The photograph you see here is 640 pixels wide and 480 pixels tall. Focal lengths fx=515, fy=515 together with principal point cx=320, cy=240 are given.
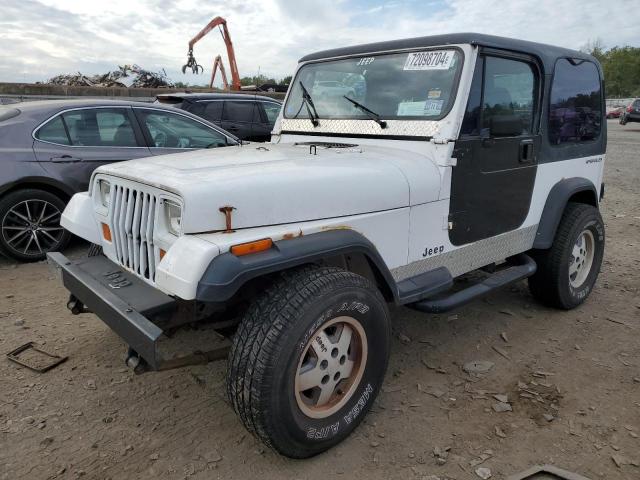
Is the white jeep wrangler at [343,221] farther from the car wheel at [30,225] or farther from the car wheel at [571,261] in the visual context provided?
the car wheel at [30,225]

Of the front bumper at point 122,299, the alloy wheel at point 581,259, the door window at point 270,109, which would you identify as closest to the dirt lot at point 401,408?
the alloy wheel at point 581,259

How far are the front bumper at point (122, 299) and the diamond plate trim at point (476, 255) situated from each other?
134cm

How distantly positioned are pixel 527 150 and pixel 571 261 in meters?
1.23

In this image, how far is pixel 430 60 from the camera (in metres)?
3.30

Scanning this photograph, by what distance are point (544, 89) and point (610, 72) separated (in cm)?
7362

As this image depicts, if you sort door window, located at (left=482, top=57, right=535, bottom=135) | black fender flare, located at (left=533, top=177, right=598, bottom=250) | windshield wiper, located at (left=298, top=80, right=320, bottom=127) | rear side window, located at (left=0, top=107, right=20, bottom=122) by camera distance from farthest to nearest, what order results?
rear side window, located at (left=0, top=107, right=20, bottom=122) < black fender flare, located at (left=533, top=177, right=598, bottom=250) < windshield wiper, located at (left=298, top=80, right=320, bottom=127) < door window, located at (left=482, top=57, right=535, bottom=135)

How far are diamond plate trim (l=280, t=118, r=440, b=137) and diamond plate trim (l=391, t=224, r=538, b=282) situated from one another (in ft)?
2.59

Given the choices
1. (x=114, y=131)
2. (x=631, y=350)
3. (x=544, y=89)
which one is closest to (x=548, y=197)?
(x=544, y=89)

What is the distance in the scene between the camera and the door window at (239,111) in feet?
28.8

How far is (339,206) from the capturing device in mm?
2652

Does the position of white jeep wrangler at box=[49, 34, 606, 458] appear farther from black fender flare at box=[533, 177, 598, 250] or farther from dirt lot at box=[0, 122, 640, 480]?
dirt lot at box=[0, 122, 640, 480]

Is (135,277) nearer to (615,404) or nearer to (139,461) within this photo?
(139,461)

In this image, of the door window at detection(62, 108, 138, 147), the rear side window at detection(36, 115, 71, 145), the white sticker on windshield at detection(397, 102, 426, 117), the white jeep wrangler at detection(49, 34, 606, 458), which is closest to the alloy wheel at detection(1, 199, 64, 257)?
the rear side window at detection(36, 115, 71, 145)

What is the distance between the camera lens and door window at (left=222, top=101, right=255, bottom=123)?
8766mm
